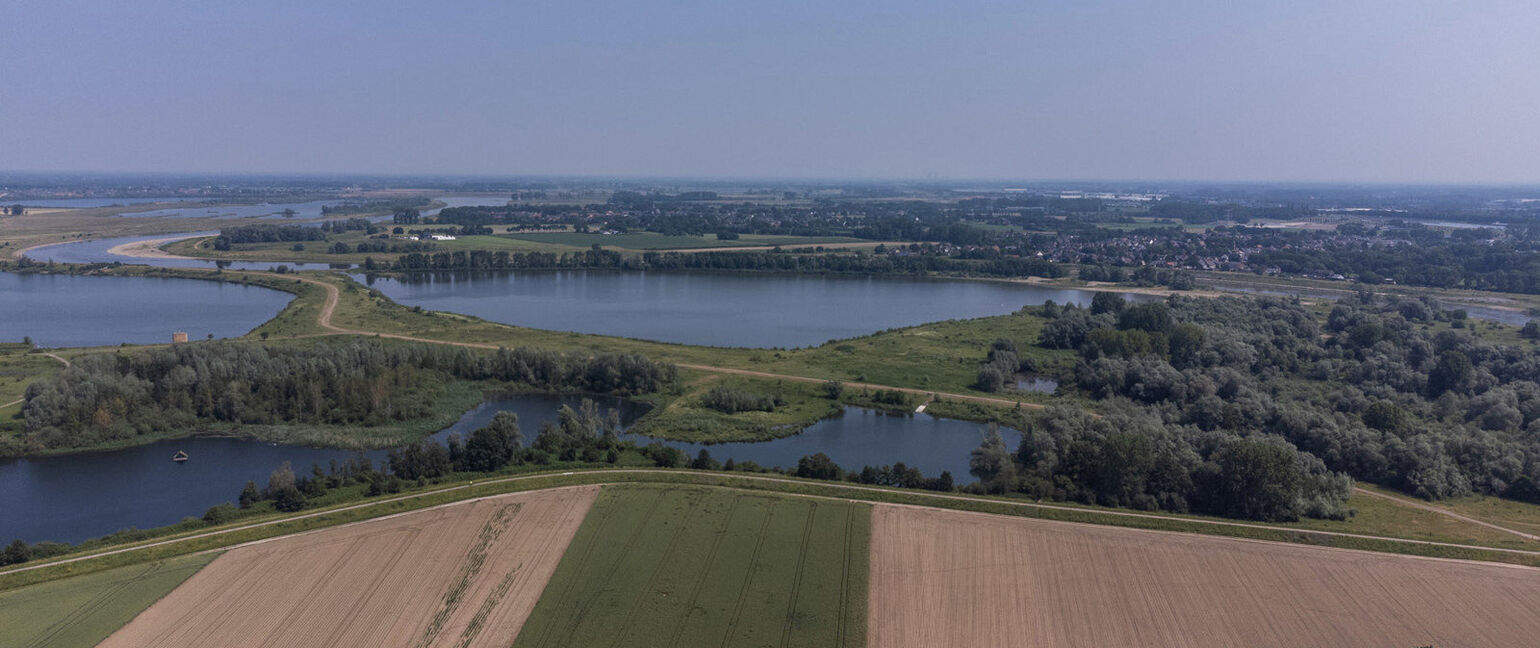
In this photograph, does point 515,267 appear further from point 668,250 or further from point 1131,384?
point 1131,384

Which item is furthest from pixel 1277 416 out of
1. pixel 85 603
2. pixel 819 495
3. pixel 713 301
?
pixel 713 301

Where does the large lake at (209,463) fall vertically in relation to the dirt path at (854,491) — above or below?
below

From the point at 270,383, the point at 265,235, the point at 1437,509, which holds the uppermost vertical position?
the point at 265,235

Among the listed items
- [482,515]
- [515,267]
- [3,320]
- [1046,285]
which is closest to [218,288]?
[3,320]

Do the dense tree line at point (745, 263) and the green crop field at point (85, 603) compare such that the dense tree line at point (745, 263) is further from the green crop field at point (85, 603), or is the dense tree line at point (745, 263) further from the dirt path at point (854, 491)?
the green crop field at point (85, 603)

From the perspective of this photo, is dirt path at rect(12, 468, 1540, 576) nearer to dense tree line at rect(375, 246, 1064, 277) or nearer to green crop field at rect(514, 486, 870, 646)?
green crop field at rect(514, 486, 870, 646)

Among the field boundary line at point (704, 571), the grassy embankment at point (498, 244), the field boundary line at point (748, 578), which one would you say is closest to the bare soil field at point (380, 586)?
the field boundary line at point (704, 571)

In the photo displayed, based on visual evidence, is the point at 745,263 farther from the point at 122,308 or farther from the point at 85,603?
the point at 85,603
